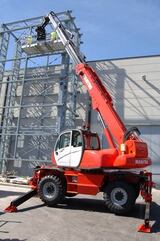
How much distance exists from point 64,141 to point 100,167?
2070 millimetres

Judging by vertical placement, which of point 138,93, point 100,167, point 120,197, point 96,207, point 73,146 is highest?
point 138,93

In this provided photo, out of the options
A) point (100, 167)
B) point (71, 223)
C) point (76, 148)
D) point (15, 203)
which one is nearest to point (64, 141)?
point (76, 148)

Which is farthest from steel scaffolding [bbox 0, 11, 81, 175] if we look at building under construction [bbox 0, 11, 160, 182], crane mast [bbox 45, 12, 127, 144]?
crane mast [bbox 45, 12, 127, 144]

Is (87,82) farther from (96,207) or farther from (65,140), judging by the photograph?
(96,207)

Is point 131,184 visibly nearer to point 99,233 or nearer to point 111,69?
point 99,233

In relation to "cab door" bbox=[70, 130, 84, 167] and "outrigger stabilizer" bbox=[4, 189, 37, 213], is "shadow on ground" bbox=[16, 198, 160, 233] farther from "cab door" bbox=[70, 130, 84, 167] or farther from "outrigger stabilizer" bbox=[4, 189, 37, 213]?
"cab door" bbox=[70, 130, 84, 167]

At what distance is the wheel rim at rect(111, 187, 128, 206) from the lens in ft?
33.9

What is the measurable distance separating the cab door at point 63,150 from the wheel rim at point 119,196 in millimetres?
2134

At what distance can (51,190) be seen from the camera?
11.8 m

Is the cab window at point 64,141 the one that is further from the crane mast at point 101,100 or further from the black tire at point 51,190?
the crane mast at point 101,100

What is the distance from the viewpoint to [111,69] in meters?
22.2

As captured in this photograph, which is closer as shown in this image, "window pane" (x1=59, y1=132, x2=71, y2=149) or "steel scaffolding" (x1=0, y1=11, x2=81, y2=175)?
"window pane" (x1=59, y1=132, x2=71, y2=149)

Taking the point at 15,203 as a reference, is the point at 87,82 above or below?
above

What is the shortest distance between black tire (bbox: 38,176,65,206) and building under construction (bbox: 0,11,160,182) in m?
8.83
